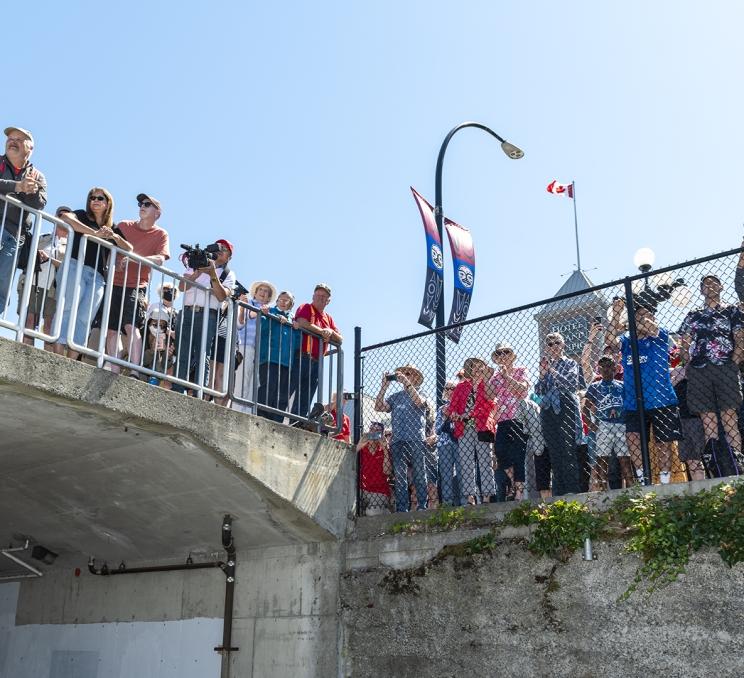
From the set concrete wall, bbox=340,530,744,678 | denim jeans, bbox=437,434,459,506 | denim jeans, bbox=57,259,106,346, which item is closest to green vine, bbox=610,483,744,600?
concrete wall, bbox=340,530,744,678

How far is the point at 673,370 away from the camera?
281 inches

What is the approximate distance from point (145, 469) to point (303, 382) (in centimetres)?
168

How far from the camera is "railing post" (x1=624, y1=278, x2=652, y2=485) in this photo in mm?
6637

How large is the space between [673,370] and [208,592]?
494cm

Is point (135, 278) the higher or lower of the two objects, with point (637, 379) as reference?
higher

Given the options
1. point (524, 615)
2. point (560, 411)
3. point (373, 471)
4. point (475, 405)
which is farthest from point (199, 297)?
point (524, 615)

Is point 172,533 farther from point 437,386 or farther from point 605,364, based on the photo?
point 605,364

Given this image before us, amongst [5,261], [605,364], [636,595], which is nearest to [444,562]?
[636,595]

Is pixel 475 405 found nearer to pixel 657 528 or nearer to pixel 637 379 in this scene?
pixel 637 379

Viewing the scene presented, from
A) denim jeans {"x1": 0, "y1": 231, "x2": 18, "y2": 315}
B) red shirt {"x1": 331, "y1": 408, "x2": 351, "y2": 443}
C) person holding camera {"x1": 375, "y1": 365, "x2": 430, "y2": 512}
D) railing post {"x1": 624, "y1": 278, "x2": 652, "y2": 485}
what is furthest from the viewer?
red shirt {"x1": 331, "y1": 408, "x2": 351, "y2": 443}

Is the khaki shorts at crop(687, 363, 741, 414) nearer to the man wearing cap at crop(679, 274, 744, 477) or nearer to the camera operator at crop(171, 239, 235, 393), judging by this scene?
the man wearing cap at crop(679, 274, 744, 477)

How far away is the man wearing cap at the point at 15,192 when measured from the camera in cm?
617

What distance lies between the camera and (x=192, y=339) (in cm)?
746

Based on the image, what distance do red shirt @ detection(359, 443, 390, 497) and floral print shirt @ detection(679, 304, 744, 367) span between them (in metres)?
3.09
